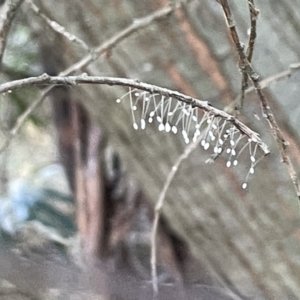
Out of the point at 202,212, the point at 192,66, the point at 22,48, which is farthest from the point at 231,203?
the point at 22,48

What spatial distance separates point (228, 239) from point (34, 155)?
1.41 feet

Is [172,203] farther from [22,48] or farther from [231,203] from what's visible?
[22,48]

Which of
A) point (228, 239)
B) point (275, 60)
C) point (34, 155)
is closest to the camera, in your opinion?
point (275, 60)

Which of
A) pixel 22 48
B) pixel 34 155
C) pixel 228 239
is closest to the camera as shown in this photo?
pixel 228 239

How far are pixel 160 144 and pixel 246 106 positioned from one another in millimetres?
98

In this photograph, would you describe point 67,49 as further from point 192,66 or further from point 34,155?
point 34,155

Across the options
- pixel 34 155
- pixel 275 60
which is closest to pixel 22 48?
pixel 34 155

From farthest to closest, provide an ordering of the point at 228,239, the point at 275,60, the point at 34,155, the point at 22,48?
1. the point at 34,155
2. the point at 22,48
3. the point at 228,239
4. the point at 275,60

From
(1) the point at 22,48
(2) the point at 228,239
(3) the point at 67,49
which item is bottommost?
(2) the point at 228,239

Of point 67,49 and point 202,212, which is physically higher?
point 67,49

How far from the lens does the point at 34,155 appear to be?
80cm

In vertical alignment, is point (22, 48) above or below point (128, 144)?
above

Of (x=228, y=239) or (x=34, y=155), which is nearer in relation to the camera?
(x=228, y=239)

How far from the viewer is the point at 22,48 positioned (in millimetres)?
675
